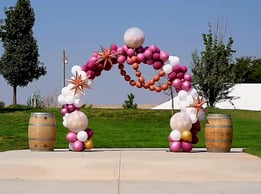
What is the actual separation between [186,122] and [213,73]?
82.5 feet

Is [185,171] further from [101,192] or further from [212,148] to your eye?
[212,148]

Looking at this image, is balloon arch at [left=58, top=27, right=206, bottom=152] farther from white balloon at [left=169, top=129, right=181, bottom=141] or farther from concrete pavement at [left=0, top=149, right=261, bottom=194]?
concrete pavement at [left=0, top=149, right=261, bottom=194]

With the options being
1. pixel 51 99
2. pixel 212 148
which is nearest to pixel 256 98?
pixel 51 99

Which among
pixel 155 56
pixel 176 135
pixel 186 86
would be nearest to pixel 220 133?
pixel 176 135

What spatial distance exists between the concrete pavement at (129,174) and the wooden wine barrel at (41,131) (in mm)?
1876

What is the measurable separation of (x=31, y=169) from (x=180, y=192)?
12.1ft

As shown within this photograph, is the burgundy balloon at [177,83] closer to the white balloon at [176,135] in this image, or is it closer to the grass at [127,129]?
the white balloon at [176,135]

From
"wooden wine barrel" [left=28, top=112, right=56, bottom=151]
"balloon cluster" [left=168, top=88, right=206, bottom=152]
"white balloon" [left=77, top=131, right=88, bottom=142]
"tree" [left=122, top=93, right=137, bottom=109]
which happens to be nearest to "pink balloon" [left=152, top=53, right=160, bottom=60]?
"balloon cluster" [left=168, top=88, right=206, bottom=152]

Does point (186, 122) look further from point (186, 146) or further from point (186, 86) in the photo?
point (186, 86)

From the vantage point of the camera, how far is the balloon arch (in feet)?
52.6

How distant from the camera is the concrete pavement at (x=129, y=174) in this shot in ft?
28.9

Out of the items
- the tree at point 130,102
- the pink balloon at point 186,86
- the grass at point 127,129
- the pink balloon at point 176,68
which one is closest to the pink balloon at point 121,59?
the pink balloon at point 176,68

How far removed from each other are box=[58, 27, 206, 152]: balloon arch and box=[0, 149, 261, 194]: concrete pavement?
2077 millimetres

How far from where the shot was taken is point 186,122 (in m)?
15.8
